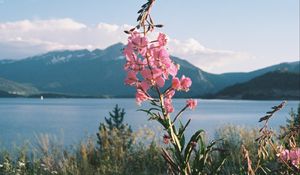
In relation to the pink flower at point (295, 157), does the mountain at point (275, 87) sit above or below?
above

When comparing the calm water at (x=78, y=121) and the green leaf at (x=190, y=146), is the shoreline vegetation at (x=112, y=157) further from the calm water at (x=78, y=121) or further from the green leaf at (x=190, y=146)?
the green leaf at (x=190, y=146)

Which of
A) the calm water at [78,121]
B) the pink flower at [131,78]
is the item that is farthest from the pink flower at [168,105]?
the calm water at [78,121]

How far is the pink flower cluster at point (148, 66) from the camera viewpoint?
9.81ft

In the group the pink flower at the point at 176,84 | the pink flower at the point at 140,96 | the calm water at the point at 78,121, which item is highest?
the pink flower at the point at 176,84

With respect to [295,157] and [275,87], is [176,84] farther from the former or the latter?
[275,87]

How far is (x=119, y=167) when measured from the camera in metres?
10.2

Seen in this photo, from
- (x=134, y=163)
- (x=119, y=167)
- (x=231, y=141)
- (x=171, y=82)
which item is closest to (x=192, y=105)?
(x=171, y=82)

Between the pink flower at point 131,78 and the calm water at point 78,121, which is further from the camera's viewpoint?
the calm water at point 78,121

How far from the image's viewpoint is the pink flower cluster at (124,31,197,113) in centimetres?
A: 299

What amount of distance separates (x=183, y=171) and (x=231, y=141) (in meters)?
10.0

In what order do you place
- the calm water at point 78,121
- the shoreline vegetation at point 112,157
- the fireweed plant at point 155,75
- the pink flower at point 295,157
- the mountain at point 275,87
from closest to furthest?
the fireweed plant at point 155,75 → the pink flower at point 295,157 → the shoreline vegetation at point 112,157 → the calm water at point 78,121 → the mountain at point 275,87

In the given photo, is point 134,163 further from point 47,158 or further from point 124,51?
point 124,51

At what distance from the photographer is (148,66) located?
3041 millimetres

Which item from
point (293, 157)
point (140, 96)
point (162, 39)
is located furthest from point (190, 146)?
point (293, 157)
